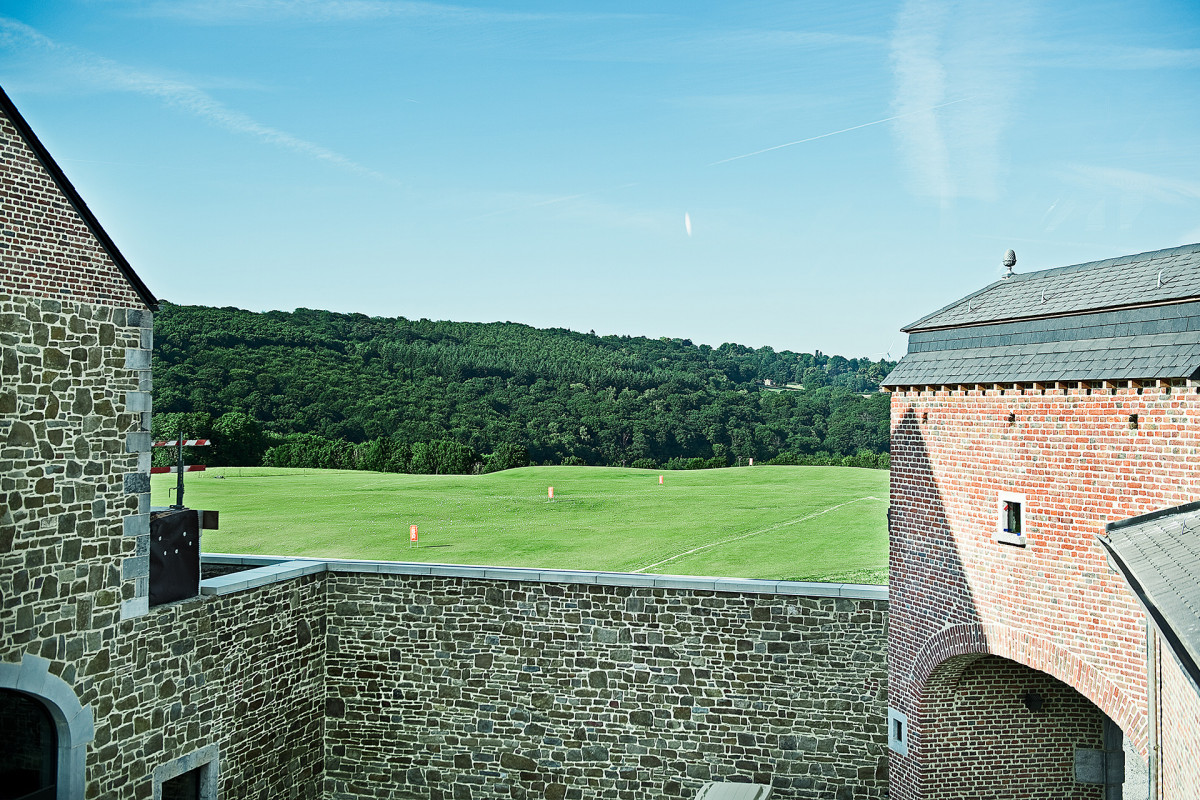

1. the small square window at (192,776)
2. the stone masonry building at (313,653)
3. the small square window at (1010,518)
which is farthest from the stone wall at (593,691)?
the small square window at (1010,518)

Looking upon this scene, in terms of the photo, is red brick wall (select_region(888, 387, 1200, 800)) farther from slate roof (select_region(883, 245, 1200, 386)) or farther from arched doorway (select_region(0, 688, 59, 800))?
arched doorway (select_region(0, 688, 59, 800))

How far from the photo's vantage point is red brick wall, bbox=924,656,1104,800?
9.01 metres

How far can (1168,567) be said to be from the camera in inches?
212

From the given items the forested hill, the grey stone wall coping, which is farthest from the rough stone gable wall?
the forested hill

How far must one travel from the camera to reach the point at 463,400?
43.4 meters

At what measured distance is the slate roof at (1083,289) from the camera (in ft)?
24.4

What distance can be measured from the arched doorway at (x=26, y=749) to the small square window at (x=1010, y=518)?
345 inches

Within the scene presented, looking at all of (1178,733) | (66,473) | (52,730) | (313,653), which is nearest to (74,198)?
(66,473)

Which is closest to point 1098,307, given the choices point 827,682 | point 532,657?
point 827,682

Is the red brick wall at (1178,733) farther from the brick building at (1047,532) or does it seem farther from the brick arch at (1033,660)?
the brick arch at (1033,660)

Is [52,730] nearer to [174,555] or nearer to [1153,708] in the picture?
[174,555]

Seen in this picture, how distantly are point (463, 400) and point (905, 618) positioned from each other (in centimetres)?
3550

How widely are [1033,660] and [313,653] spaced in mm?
8086

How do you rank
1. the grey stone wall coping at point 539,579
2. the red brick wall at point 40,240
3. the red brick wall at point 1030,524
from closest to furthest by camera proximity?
the red brick wall at point 1030,524 < the red brick wall at point 40,240 < the grey stone wall coping at point 539,579
